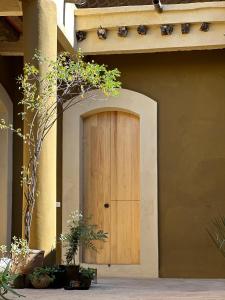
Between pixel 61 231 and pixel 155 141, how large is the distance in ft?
6.68

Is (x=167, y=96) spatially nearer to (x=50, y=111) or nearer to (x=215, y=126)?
(x=215, y=126)

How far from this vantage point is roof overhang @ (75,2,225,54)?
30.7 feet

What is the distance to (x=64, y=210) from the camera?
1021 centimetres

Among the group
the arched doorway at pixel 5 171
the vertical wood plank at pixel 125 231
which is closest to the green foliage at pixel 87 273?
the vertical wood plank at pixel 125 231

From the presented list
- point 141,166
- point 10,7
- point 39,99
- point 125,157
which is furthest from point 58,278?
point 125,157

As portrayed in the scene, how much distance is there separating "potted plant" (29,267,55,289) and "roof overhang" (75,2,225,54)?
3956mm

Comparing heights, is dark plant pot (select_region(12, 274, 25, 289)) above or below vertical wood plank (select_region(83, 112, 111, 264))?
below

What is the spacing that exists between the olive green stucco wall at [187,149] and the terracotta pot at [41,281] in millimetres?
3148

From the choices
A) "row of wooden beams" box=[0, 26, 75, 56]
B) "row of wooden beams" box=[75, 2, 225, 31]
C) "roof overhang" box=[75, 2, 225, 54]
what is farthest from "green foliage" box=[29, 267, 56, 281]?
"row of wooden beams" box=[75, 2, 225, 31]

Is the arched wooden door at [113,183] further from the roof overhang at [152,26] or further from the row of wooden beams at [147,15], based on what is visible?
the row of wooden beams at [147,15]

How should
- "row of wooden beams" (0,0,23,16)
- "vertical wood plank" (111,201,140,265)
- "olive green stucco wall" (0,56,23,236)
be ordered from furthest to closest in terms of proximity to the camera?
1. "olive green stucco wall" (0,56,23,236)
2. "vertical wood plank" (111,201,140,265)
3. "row of wooden beams" (0,0,23,16)

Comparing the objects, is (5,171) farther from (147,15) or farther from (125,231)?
(147,15)

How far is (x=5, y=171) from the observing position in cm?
1037

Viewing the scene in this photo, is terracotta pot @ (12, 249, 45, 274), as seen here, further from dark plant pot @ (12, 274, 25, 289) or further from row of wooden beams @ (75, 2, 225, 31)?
row of wooden beams @ (75, 2, 225, 31)
